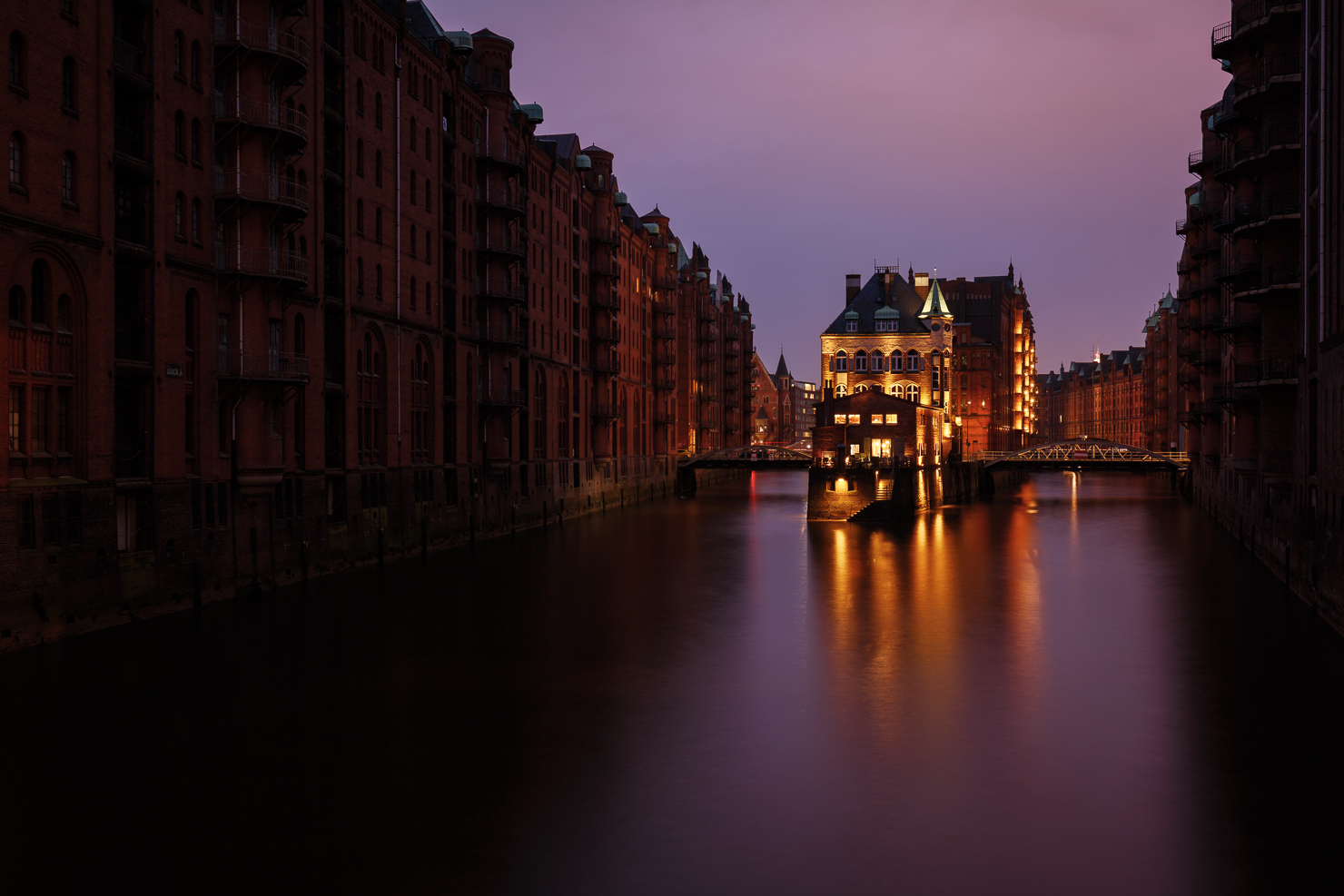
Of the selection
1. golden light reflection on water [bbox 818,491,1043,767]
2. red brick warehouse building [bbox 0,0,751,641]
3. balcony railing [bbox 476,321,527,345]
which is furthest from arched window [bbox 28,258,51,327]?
balcony railing [bbox 476,321,527,345]

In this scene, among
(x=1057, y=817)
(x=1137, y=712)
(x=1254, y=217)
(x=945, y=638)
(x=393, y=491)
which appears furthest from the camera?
(x=393, y=491)

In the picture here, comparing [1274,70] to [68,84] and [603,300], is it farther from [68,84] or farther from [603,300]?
[603,300]

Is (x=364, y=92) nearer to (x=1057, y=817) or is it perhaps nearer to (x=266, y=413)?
(x=266, y=413)

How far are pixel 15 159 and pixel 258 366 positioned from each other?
11.8 meters

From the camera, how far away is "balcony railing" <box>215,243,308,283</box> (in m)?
38.1

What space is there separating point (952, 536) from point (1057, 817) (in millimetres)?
53096

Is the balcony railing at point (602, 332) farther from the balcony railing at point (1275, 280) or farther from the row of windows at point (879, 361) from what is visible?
the balcony railing at point (1275, 280)

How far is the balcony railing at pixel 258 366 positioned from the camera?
125ft

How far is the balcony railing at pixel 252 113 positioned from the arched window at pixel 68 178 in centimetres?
770

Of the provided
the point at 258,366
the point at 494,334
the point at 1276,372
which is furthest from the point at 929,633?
the point at 494,334

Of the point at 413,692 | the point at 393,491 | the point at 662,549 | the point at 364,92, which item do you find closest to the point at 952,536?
the point at 662,549

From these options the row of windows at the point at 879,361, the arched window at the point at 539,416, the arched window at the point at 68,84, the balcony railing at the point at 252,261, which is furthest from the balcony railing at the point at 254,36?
the row of windows at the point at 879,361

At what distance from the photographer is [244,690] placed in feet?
86.8

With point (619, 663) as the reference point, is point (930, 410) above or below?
above
